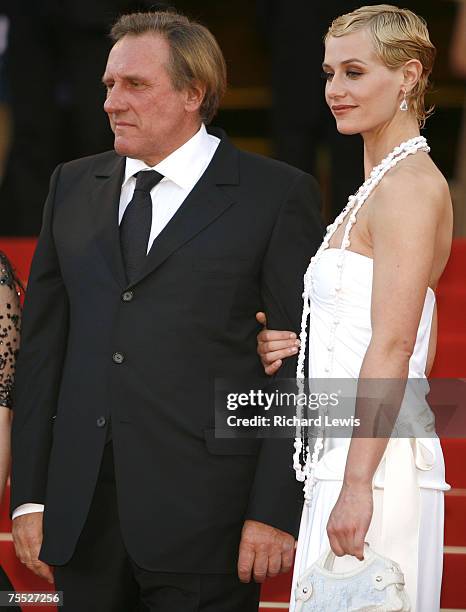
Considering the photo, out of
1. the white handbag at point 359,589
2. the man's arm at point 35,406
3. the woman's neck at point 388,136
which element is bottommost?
the white handbag at point 359,589

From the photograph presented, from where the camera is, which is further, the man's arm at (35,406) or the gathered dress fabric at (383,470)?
the man's arm at (35,406)

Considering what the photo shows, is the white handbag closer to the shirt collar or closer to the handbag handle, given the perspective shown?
the handbag handle

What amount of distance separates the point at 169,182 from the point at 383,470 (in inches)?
38.8

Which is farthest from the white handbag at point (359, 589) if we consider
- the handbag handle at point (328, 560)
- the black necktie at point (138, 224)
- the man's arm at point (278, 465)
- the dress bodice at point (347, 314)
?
the black necktie at point (138, 224)

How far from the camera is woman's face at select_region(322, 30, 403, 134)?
2750 millimetres

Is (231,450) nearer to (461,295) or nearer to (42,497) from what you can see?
(42,497)

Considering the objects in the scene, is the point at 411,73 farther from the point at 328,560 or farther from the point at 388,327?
the point at 328,560

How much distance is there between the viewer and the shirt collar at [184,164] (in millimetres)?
3252

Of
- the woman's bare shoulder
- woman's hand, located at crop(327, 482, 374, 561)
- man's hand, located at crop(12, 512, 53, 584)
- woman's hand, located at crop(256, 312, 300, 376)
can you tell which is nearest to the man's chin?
woman's hand, located at crop(256, 312, 300, 376)

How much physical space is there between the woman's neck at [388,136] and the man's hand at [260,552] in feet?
2.89

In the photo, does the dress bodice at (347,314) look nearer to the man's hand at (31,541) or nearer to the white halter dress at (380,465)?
the white halter dress at (380,465)

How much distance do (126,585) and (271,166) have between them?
1.08m

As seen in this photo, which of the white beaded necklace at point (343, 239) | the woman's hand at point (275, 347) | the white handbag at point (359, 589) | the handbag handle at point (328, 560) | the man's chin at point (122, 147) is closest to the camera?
the white handbag at point (359, 589)

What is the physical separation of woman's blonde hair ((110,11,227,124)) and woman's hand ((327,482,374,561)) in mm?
1205
